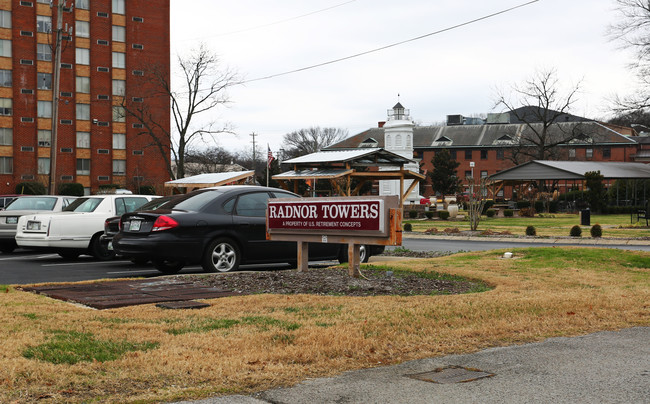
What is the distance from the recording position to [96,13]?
67938 millimetres

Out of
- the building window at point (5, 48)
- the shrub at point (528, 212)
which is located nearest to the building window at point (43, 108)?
the building window at point (5, 48)

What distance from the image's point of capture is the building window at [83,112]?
68.1m

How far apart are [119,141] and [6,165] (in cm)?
1089

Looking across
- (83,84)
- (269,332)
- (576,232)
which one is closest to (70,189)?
(83,84)

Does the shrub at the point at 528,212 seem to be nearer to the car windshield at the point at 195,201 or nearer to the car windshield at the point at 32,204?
the car windshield at the point at 32,204

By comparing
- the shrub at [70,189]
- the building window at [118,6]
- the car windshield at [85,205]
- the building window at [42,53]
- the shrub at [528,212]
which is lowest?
the shrub at [528,212]

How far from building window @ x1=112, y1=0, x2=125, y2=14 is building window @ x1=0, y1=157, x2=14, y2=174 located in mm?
17590

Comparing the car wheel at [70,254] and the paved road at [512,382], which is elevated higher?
the car wheel at [70,254]

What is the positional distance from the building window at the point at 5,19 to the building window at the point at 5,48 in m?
1.33

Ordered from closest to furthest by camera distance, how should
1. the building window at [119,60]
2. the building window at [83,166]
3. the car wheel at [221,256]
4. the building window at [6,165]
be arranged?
the car wheel at [221,256] → the building window at [6,165] → the building window at [83,166] → the building window at [119,60]

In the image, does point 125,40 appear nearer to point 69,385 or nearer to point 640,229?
point 640,229

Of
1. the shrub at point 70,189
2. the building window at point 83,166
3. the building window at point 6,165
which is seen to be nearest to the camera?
the shrub at point 70,189

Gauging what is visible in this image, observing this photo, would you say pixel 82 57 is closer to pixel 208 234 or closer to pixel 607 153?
pixel 208 234

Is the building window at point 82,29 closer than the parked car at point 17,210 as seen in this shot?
No
